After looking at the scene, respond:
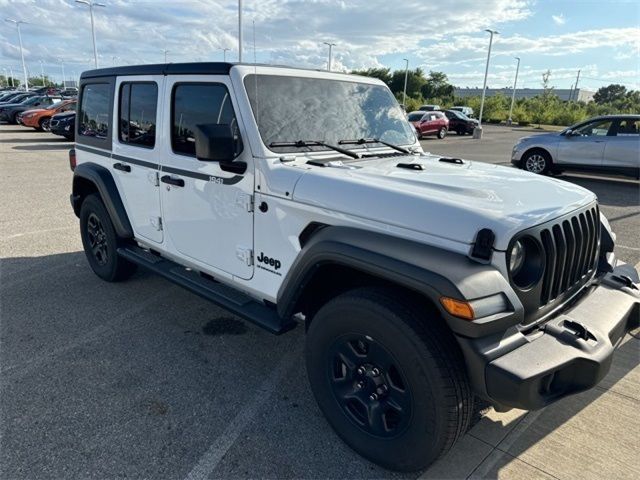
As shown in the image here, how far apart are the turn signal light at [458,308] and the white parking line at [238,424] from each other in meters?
1.48

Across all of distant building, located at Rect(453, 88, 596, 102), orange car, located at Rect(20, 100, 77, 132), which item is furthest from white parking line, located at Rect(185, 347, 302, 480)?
distant building, located at Rect(453, 88, 596, 102)

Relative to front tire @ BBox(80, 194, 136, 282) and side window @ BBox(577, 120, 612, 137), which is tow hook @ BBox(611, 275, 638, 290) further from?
side window @ BBox(577, 120, 612, 137)

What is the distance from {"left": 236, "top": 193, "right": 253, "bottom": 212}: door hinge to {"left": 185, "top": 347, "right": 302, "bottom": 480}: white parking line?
1.21m

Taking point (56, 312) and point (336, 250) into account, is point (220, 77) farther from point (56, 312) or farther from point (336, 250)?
point (56, 312)

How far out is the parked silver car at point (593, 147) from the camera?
10.5 m

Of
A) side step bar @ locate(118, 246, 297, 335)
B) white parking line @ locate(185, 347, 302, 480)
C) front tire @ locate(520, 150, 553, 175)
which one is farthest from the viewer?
front tire @ locate(520, 150, 553, 175)

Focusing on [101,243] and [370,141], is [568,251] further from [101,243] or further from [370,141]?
[101,243]

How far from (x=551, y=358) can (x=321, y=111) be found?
7.04 ft

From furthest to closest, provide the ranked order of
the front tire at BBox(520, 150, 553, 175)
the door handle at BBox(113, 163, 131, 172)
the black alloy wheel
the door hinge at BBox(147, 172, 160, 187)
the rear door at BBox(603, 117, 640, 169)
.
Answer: the front tire at BBox(520, 150, 553, 175)
the rear door at BBox(603, 117, 640, 169)
the door handle at BBox(113, 163, 131, 172)
the door hinge at BBox(147, 172, 160, 187)
the black alloy wheel

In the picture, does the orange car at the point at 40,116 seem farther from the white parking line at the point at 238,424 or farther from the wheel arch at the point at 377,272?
the wheel arch at the point at 377,272

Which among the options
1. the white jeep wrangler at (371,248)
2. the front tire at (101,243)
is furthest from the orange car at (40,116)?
the white jeep wrangler at (371,248)

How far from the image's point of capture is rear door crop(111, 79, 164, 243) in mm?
3648

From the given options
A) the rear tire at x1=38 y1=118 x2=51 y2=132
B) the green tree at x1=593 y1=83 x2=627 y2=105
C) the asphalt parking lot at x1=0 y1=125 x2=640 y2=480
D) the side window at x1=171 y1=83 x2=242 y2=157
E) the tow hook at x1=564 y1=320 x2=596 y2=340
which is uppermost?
the green tree at x1=593 y1=83 x2=627 y2=105

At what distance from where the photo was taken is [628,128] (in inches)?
420
